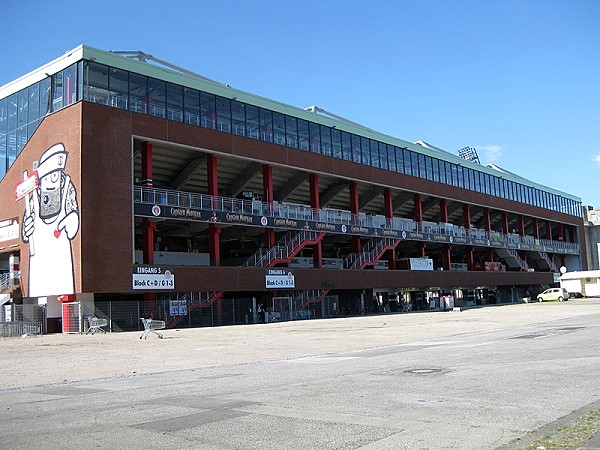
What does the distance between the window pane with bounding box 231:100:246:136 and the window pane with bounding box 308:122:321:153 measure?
8.55m

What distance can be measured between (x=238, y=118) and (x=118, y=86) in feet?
35.1

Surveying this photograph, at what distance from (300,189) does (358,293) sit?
1194 centimetres

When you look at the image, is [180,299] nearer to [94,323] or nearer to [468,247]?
[94,323]

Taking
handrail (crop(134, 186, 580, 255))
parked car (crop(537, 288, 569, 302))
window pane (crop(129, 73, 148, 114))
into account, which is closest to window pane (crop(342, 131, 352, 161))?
handrail (crop(134, 186, 580, 255))

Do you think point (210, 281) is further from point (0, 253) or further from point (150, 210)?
point (0, 253)

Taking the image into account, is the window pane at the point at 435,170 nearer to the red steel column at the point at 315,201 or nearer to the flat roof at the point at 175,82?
the flat roof at the point at 175,82

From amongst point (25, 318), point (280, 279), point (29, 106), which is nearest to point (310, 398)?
point (25, 318)

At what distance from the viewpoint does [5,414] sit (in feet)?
31.9

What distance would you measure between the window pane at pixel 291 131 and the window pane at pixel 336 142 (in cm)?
530

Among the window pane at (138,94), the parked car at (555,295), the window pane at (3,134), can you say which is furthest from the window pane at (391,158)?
the window pane at (3,134)

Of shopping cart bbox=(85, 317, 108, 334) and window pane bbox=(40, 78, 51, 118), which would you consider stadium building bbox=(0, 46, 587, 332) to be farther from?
shopping cart bbox=(85, 317, 108, 334)

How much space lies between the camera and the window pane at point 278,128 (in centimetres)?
5309

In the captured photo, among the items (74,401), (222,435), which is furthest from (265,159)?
(222,435)

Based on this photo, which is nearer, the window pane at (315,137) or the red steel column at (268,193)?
the red steel column at (268,193)
